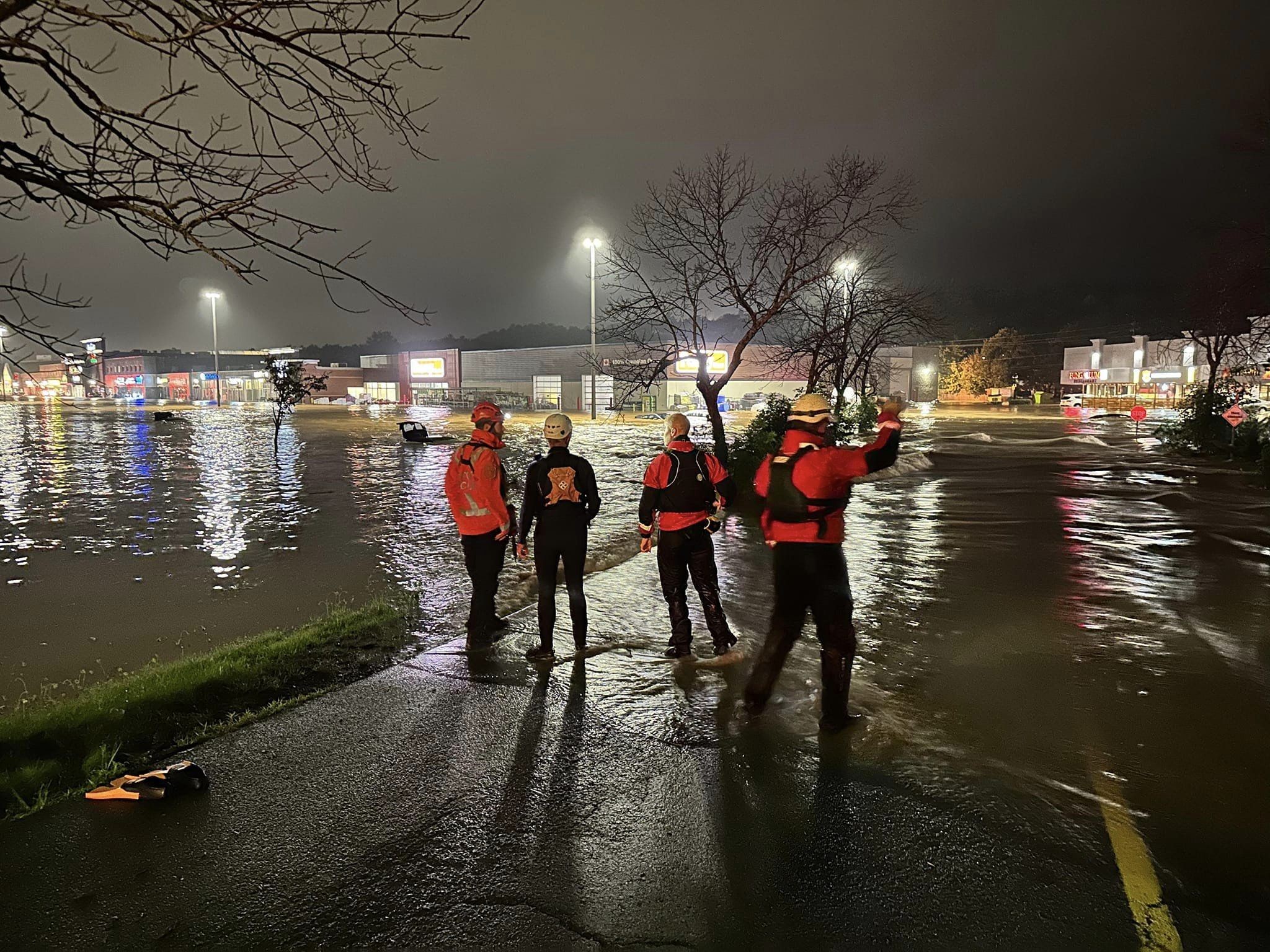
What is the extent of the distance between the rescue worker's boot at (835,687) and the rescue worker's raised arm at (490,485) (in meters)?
2.91

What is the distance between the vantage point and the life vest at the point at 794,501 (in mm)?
4734

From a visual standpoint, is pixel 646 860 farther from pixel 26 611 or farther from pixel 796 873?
pixel 26 611

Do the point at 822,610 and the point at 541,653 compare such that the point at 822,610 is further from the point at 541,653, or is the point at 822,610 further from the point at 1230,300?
the point at 1230,300

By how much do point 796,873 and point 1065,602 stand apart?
5875 millimetres

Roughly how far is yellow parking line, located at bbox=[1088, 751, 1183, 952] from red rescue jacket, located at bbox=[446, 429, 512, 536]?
177 inches

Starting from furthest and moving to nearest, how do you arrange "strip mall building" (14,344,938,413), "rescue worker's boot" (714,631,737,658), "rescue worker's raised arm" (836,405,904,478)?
1. "strip mall building" (14,344,938,413)
2. "rescue worker's boot" (714,631,737,658)
3. "rescue worker's raised arm" (836,405,904,478)

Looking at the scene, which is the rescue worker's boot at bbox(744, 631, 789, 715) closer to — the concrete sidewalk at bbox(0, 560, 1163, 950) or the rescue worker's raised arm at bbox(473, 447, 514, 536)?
the concrete sidewalk at bbox(0, 560, 1163, 950)

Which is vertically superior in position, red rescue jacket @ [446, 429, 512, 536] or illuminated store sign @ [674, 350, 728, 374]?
illuminated store sign @ [674, 350, 728, 374]

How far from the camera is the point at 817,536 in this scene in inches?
187

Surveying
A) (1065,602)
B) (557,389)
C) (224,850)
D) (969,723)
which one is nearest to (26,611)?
(224,850)

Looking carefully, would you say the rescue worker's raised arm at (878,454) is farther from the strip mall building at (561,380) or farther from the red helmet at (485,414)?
the strip mall building at (561,380)

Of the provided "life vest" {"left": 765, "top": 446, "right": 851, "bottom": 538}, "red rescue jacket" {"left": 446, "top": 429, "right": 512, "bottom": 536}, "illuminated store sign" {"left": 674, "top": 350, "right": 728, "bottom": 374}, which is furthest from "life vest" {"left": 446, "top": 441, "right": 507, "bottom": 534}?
"illuminated store sign" {"left": 674, "top": 350, "right": 728, "bottom": 374}

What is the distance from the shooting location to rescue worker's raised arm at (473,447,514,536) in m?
6.34

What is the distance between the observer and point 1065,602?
25.9ft
